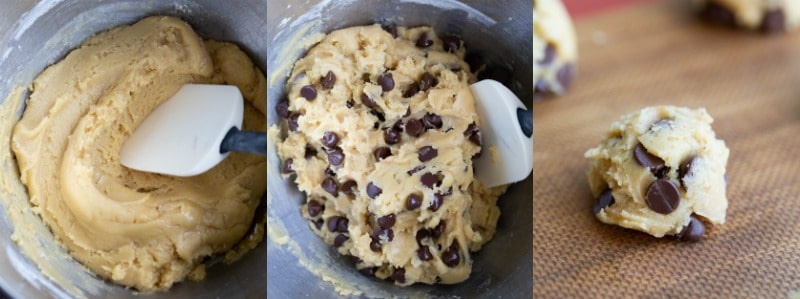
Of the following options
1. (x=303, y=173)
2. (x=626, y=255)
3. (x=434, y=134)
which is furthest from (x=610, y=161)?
(x=303, y=173)

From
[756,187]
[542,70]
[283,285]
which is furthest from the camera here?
[542,70]

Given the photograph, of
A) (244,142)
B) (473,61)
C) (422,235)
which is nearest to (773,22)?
(473,61)

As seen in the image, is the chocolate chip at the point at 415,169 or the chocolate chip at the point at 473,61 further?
the chocolate chip at the point at 473,61

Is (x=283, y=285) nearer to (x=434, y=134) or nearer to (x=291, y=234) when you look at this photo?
(x=291, y=234)

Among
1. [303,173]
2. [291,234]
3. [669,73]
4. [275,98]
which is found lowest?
[669,73]

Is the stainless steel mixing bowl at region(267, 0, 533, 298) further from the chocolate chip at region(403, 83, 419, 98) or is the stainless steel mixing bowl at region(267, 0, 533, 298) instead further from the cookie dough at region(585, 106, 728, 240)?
the cookie dough at region(585, 106, 728, 240)

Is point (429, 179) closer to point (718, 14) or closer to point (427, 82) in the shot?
point (427, 82)

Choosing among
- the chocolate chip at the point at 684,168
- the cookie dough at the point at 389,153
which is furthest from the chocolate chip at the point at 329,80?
the chocolate chip at the point at 684,168

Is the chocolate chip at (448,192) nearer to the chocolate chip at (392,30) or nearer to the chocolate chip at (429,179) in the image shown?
the chocolate chip at (429,179)
